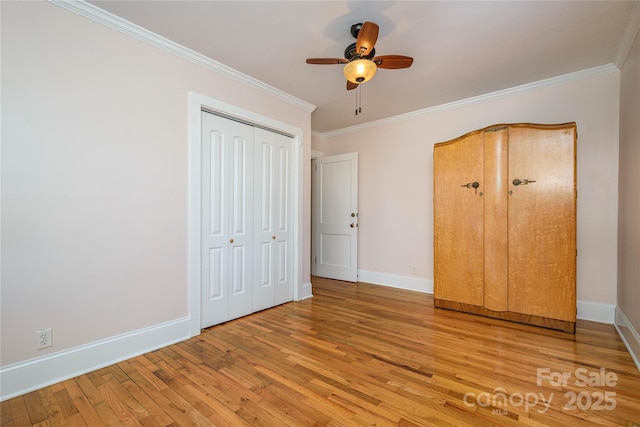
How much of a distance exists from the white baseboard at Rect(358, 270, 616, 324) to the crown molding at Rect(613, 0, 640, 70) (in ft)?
8.15

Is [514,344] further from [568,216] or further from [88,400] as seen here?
[88,400]

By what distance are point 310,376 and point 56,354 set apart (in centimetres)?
178

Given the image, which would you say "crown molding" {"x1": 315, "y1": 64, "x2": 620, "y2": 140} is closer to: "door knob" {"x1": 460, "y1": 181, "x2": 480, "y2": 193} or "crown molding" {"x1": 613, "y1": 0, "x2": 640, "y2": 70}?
"crown molding" {"x1": 613, "y1": 0, "x2": 640, "y2": 70}

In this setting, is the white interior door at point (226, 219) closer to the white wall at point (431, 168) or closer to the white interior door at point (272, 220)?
the white interior door at point (272, 220)

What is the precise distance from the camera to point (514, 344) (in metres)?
2.52

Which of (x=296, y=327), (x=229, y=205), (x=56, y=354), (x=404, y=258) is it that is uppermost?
(x=229, y=205)

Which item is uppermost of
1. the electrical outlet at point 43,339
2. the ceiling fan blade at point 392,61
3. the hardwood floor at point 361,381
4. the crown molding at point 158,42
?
the crown molding at point 158,42

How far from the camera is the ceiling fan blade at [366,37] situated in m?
1.93

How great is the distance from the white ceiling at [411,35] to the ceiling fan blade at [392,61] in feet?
0.85

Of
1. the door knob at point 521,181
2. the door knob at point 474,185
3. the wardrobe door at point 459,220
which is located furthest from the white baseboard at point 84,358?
the door knob at point 521,181

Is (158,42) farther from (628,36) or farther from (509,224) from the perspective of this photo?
Answer: (628,36)

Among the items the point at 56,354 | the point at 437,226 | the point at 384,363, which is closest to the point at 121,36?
the point at 56,354

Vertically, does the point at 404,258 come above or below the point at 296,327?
above

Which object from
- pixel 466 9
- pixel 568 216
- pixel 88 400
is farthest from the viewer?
pixel 568 216
